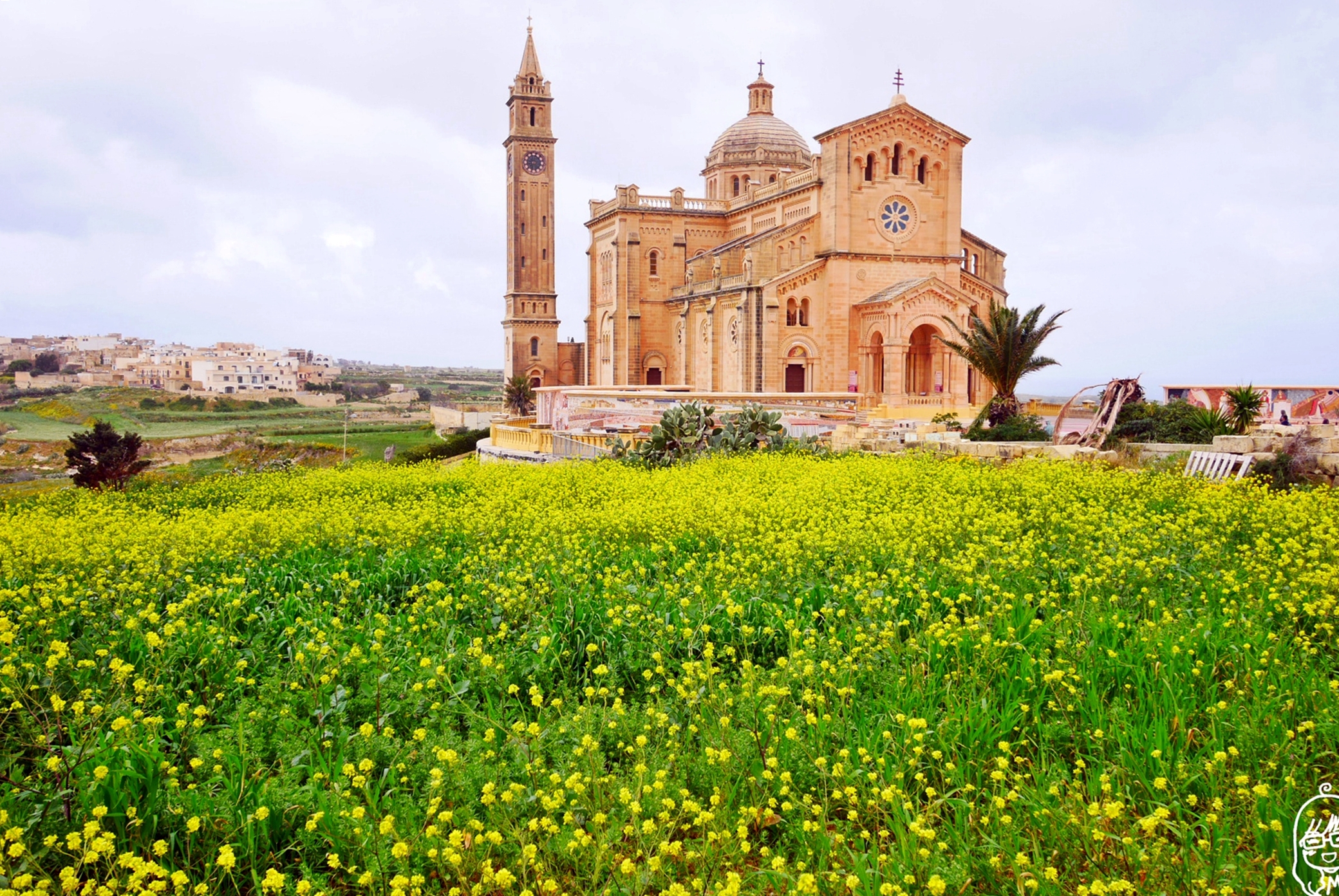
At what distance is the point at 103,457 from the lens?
16484 mm

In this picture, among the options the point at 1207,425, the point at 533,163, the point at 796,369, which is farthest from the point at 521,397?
the point at 1207,425

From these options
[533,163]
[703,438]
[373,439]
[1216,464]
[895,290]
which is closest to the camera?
[1216,464]

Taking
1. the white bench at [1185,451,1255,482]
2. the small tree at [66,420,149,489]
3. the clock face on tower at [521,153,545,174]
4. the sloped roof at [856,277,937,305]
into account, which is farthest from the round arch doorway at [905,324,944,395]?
the clock face on tower at [521,153,545,174]

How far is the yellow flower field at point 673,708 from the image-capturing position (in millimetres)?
3439

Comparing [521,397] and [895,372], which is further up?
[895,372]

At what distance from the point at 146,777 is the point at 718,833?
248 centimetres

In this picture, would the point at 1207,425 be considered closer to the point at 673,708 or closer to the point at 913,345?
the point at 673,708

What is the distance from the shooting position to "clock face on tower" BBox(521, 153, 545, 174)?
51.9m

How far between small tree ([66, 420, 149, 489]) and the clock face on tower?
125ft

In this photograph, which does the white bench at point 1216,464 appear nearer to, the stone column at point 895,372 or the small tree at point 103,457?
the small tree at point 103,457

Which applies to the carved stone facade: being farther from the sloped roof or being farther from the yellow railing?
the yellow railing

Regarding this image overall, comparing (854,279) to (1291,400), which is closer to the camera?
(1291,400)

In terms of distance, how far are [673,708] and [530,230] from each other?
165ft

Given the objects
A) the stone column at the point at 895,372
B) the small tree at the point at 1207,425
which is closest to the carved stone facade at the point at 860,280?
the stone column at the point at 895,372
